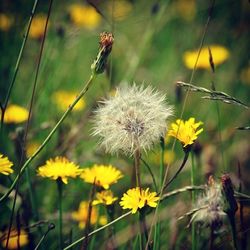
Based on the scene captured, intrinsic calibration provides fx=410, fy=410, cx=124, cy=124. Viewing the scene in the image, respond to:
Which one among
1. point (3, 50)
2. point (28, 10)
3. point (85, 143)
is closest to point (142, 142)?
point (85, 143)

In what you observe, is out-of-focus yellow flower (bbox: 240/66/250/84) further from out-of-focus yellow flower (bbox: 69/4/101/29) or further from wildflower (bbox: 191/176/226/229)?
wildflower (bbox: 191/176/226/229)

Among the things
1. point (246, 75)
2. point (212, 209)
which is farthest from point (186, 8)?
point (212, 209)

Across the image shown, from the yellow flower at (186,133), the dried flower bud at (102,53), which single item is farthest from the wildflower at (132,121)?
the dried flower bud at (102,53)

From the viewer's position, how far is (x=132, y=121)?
1283 millimetres

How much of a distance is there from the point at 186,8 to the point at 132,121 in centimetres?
303

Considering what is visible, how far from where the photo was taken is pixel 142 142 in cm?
126

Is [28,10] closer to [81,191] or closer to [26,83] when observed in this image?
[26,83]

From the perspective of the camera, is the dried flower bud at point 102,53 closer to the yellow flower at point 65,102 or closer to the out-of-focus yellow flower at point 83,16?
the yellow flower at point 65,102

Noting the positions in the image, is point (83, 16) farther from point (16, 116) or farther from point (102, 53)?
point (102, 53)

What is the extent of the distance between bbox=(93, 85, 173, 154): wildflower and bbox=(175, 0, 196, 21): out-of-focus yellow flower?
9.05 feet

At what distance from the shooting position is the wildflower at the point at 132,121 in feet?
4.16

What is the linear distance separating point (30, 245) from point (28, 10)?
1.93m

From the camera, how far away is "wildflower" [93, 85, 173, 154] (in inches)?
49.9

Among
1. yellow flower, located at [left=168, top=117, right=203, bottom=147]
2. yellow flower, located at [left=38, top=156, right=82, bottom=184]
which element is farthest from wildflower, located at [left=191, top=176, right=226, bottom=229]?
yellow flower, located at [left=38, top=156, right=82, bottom=184]
